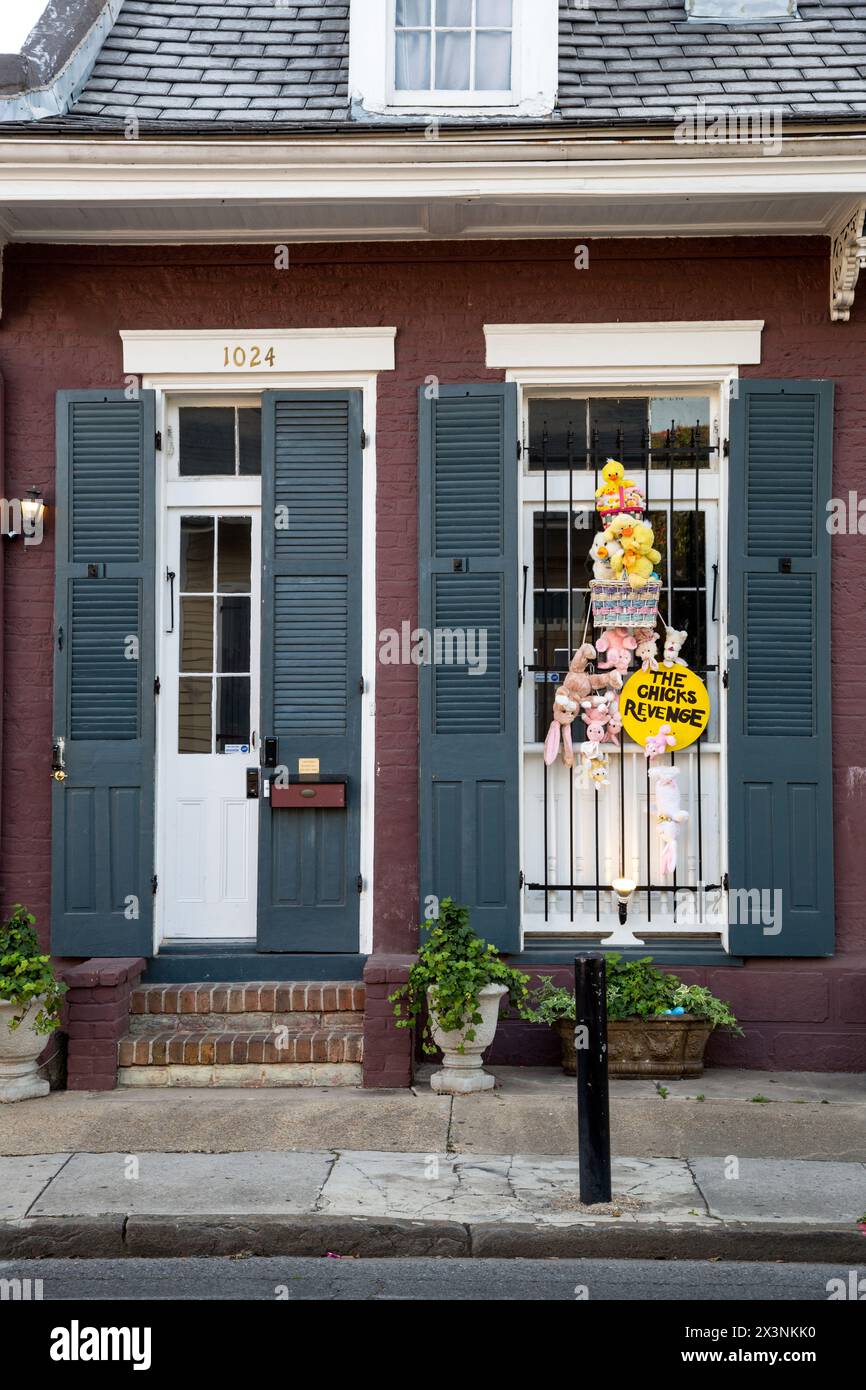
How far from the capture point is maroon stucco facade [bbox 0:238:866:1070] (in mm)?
7816

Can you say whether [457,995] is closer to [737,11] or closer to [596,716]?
[596,716]

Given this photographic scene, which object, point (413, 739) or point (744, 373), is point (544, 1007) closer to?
point (413, 739)

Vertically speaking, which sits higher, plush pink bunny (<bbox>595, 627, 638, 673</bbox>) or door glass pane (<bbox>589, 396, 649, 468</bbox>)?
door glass pane (<bbox>589, 396, 649, 468</bbox>)

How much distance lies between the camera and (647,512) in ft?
26.4

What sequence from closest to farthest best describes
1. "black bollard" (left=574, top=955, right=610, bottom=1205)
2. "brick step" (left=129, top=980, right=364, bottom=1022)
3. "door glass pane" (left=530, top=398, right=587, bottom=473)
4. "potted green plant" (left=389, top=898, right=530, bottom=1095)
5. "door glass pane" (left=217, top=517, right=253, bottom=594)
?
"black bollard" (left=574, top=955, right=610, bottom=1205)
"potted green plant" (left=389, top=898, right=530, bottom=1095)
"brick step" (left=129, top=980, right=364, bottom=1022)
"door glass pane" (left=530, top=398, right=587, bottom=473)
"door glass pane" (left=217, top=517, right=253, bottom=594)

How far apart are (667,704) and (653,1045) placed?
181 centimetres

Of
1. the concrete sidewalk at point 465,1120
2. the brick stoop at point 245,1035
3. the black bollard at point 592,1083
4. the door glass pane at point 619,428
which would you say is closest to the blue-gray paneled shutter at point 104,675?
the brick stoop at point 245,1035

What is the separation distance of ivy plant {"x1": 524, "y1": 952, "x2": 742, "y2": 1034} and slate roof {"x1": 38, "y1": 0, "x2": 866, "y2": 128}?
14.6ft

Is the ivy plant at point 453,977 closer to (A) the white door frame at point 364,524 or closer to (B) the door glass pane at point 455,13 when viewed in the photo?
(A) the white door frame at point 364,524

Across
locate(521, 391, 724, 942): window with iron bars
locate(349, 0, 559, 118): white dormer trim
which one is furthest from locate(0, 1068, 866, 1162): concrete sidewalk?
locate(349, 0, 559, 118): white dormer trim

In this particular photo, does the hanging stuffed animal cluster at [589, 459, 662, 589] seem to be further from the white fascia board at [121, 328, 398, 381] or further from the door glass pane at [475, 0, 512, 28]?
the door glass pane at [475, 0, 512, 28]

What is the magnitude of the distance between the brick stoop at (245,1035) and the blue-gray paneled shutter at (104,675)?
400 mm

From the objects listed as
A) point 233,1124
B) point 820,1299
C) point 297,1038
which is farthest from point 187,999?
point 820,1299

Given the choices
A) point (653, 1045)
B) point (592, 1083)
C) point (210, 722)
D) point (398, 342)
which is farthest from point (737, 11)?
point (592, 1083)
